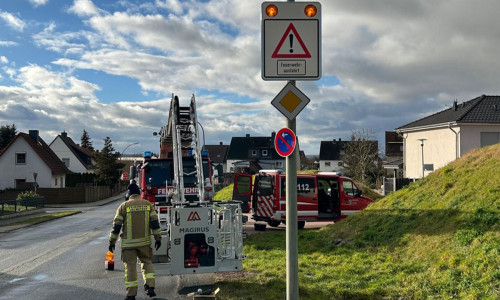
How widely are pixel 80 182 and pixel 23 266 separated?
48997 millimetres

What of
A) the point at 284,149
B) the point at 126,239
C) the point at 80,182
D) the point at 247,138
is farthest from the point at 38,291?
the point at 247,138

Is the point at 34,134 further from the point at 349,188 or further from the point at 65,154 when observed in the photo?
the point at 349,188

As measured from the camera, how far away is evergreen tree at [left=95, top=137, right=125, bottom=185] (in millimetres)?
60469

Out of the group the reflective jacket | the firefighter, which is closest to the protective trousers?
the firefighter

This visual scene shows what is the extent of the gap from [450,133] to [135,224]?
31840mm

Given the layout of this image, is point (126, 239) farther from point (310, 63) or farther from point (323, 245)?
point (323, 245)

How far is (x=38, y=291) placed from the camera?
849 cm

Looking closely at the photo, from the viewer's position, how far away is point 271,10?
16.7 feet

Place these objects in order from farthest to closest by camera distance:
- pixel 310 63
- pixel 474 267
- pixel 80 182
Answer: pixel 80 182
pixel 474 267
pixel 310 63

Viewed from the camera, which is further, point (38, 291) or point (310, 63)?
point (38, 291)

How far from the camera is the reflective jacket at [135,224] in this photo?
7789 millimetres

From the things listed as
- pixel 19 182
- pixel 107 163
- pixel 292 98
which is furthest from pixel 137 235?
pixel 107 163

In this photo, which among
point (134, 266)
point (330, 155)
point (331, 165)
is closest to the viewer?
point (134, 266)

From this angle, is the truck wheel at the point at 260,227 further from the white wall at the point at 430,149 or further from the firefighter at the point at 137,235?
the white wall at the point at 430,149
